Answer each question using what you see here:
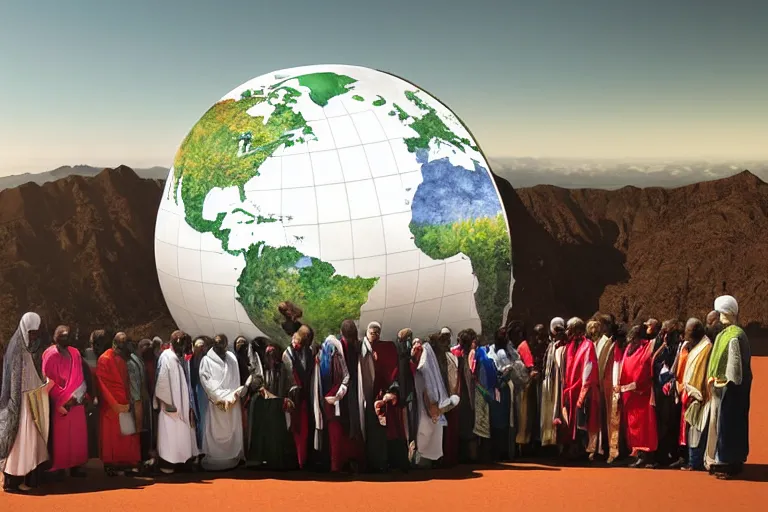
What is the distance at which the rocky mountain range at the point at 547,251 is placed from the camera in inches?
1098

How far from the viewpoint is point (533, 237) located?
36594mm

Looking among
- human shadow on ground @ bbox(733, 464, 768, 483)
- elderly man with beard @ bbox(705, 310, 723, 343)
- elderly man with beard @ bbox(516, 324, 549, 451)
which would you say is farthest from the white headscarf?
human shadow on ground @ bbox(733, 464, 768, 483)

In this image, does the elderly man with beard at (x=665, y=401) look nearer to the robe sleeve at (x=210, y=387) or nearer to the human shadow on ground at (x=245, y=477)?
the human shadow on ground at (x=245, y=477)

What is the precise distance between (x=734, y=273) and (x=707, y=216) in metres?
5.77

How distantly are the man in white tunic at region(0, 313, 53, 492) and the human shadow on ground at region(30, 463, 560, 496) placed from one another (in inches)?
15.6

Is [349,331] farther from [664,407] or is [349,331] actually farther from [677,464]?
[677,464]

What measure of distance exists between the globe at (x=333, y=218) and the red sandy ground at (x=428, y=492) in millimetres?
2768

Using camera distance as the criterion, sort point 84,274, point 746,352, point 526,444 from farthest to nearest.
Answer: point 84,274 → point 526,444 → point 746,352

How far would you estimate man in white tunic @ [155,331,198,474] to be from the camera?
36.3ft

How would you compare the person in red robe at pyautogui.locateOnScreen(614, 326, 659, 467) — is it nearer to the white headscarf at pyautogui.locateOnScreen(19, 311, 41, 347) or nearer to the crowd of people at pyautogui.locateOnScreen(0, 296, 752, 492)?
the crowd of people at pyautogui.locateOnScreen(0, 296, 752, 492)

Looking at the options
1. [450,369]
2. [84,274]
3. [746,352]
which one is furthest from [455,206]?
[84,274]

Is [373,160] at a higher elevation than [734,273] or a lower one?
higher

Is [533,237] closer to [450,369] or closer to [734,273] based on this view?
[734,273]

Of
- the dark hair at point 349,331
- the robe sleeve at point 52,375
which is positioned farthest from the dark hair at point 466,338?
the robe sleeve at point 52,375
